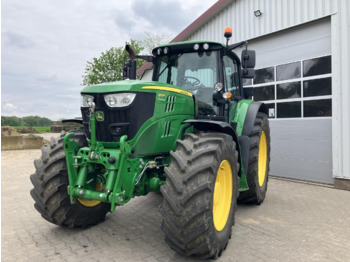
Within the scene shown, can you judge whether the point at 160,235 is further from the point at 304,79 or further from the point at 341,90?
the point at 304,79

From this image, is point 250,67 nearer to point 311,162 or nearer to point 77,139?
point 77,139

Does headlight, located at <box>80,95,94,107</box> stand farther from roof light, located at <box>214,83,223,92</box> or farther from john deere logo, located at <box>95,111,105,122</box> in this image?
roof light, located at <box>214,83,223,92</box>

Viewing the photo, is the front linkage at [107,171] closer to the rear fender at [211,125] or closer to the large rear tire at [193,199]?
the large rear tire at [193,199]

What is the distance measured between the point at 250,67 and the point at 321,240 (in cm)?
260

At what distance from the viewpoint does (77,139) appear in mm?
3693

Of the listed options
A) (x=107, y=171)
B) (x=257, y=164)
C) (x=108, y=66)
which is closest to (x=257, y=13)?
(x=257, y=164)

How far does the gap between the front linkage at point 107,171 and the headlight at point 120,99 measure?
198 millimetres

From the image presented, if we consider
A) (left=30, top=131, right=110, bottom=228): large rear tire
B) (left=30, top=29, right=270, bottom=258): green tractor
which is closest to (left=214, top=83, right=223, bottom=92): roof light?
(left=30, top=29, right=270, bottom=258): green tractor

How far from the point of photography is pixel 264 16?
25.5 feet

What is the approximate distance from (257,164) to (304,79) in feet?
11.5

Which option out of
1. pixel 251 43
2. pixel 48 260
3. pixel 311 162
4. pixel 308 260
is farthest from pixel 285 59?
pixel 48 260

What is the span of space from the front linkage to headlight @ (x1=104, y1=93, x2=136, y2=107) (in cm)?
20

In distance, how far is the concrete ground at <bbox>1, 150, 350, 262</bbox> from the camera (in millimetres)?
3149

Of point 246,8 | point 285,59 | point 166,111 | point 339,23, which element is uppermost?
point 246,8
